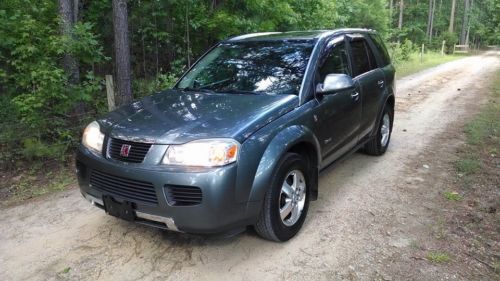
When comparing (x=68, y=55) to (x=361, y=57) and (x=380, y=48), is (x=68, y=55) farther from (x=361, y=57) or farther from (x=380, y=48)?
Result: (x=380, y=48)

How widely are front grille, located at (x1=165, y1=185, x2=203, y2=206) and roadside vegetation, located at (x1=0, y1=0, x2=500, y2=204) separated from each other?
285 centimetres

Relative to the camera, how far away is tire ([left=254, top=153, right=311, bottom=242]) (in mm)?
3377

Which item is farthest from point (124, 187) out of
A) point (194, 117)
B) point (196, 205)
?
point (194, 117)

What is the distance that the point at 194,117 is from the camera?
341 cm

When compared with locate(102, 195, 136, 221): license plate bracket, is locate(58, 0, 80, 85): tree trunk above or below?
above

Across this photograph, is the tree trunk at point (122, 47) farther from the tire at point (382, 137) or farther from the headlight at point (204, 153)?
the headlight at point (204, 153)

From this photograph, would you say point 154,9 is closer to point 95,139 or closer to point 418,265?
point 95,139

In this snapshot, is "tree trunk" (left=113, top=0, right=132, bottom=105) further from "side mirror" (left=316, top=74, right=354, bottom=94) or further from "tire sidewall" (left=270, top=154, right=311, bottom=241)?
"tire sidewall" (left=270, top=154, right=311, bottom=241)

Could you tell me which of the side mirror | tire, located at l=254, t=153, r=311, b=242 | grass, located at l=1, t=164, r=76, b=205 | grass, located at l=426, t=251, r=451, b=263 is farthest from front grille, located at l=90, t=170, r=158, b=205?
grass, located at l=426, t=251, r=451, b=263

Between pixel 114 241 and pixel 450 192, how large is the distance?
3.73m

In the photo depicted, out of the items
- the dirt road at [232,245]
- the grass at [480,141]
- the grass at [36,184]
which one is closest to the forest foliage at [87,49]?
the grass at [36,184]

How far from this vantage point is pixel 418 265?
332 cm

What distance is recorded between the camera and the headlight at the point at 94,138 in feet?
11.5

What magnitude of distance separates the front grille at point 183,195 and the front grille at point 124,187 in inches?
5.0
